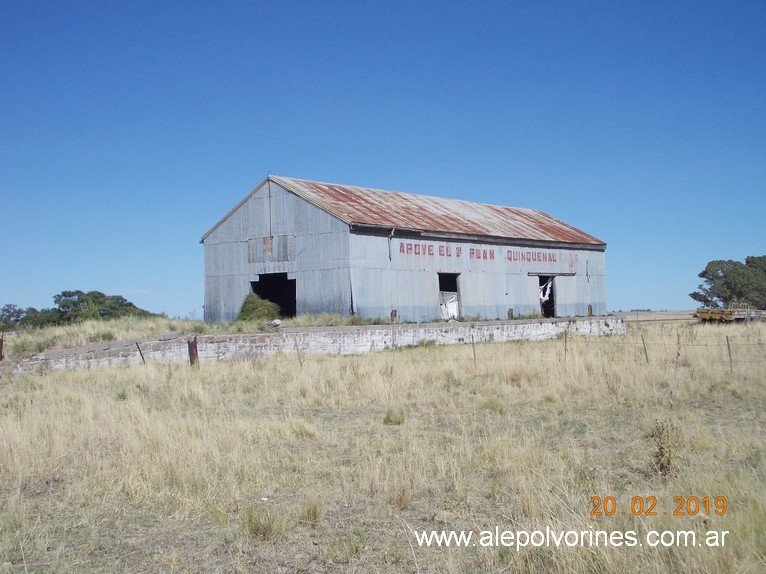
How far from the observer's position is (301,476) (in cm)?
832

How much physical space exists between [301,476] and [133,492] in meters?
1.88

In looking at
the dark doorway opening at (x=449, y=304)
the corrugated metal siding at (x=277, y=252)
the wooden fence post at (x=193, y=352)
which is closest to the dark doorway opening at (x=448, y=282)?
the dark doorway opening at (x=449, y=304)

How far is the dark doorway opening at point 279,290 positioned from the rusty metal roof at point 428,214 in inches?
158

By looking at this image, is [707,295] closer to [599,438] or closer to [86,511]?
[599,438]

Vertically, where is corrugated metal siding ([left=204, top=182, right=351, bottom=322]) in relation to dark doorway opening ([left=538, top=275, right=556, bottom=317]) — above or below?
above

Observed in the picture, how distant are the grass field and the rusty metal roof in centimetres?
1418

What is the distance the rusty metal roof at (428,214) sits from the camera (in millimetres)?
28625

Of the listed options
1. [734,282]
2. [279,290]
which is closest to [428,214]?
[279,290]

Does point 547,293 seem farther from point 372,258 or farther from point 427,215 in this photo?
point 372,258

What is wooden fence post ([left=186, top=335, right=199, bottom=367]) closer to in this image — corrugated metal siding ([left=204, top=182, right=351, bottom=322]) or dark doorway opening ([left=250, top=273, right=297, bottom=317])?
corrugated metal siding ([left=204, top=182, right=351, bottom=322])

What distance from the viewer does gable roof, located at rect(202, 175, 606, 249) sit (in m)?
28.5

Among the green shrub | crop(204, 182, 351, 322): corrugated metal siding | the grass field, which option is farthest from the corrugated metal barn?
the grass field

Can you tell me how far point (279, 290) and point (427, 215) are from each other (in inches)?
302

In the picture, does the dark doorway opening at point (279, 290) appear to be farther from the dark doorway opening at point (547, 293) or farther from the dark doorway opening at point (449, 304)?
the dark doorway opening at point (547, 293)
